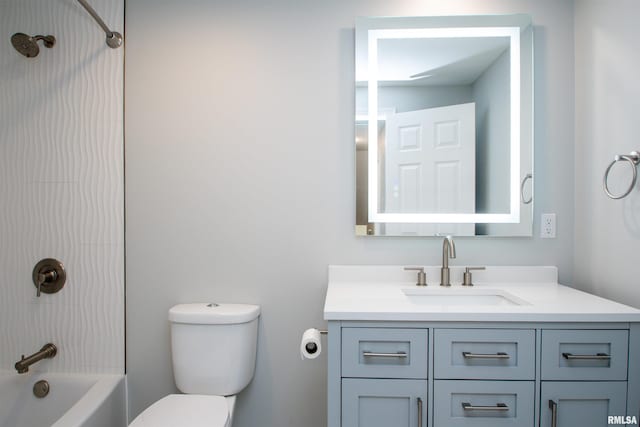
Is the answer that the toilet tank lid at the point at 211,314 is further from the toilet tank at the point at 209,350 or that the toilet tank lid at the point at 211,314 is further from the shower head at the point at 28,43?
the shower head at the point at 28,43

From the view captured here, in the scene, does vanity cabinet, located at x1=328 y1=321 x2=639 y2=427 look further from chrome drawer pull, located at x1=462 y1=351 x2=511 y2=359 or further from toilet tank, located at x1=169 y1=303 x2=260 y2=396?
toilet tank, located at x1=169 y1=303 x2=260 y2=396

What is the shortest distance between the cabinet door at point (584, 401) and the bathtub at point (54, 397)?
176cm

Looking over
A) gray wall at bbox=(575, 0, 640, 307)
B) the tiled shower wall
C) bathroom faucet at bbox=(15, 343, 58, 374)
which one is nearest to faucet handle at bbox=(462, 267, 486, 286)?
gray wall at bbox=(575, 0, 640, 307)

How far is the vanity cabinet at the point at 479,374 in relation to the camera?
105cm

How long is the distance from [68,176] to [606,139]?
2440mm

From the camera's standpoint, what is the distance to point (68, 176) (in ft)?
5.19

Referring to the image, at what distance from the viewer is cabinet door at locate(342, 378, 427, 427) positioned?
1056mm

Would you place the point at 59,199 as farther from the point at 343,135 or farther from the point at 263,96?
the point at 343,135

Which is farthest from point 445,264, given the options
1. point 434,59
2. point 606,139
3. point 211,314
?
point 211,314

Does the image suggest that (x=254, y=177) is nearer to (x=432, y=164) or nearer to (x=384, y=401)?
(x=432, y=164)

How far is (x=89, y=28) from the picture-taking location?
1.57 m

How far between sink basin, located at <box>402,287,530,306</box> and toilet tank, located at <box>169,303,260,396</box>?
0.76 metres

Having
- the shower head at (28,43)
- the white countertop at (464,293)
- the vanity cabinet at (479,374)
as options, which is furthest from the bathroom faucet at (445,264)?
the shower head at (28,43)

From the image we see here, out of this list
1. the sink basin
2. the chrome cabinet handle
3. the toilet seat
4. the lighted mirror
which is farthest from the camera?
the lighted mirror
